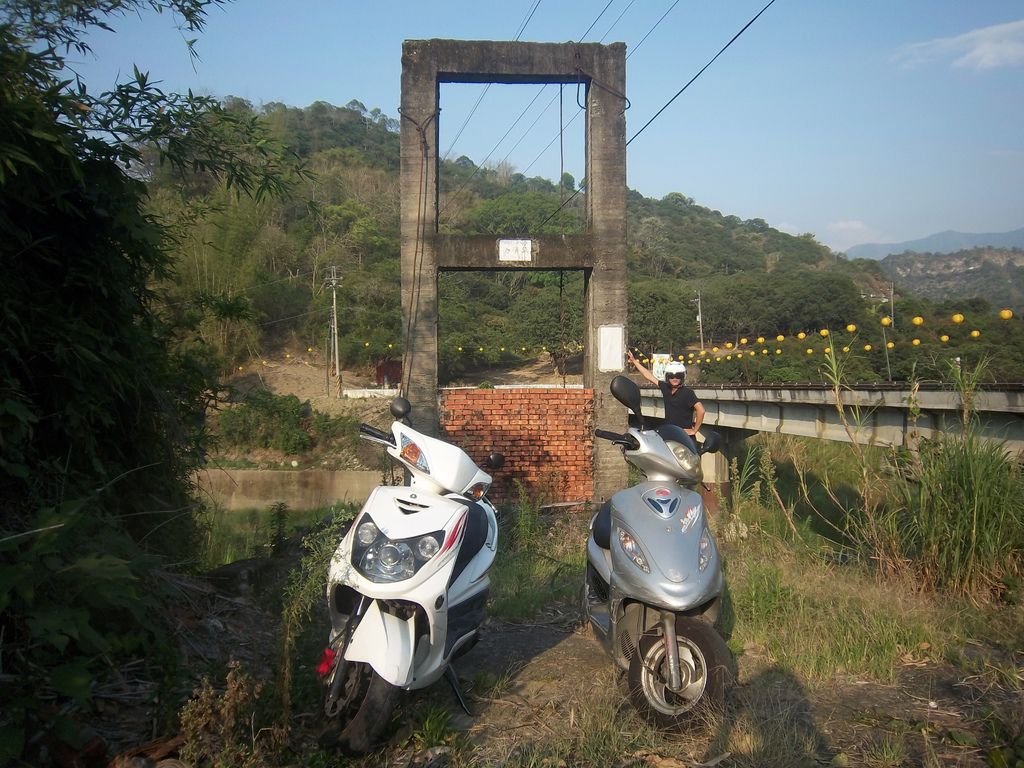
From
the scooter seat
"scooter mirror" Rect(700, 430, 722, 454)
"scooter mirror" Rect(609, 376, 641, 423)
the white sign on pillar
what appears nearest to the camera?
"scooter mirror" Rect(609, 376, 641, 423)

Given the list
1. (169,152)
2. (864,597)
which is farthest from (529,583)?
(169,152)

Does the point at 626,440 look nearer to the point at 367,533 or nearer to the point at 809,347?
the point at 367,533

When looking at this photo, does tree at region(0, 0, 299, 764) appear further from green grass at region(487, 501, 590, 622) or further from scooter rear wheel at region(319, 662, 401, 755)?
green grass at region(487, 501, 590, 622)

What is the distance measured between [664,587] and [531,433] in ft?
27.3

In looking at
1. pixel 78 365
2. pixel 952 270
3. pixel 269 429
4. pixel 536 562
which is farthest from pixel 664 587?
pixel 952 270

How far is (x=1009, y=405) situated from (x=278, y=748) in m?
7.03

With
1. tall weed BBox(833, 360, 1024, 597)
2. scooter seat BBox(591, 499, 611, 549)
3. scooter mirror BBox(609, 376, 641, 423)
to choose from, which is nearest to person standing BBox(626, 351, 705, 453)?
tall weed BBox(833, 360, 1024, 597)

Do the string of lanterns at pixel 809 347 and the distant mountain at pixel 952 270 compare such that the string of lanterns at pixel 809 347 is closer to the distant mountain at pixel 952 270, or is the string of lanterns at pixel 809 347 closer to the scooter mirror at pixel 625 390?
the scooter mirror at pixel 625 390

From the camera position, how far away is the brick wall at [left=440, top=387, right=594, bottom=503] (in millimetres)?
12039

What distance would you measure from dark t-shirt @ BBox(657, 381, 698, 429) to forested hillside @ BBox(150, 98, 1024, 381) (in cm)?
253

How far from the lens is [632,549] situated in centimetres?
412

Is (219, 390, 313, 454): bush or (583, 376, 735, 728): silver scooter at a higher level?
(583, 376, 735, 728): silver scooter

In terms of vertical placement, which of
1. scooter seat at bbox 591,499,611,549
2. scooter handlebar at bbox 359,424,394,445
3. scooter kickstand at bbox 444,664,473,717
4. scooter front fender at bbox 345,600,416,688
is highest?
scooter handlebar at bbox 359,424,394,445

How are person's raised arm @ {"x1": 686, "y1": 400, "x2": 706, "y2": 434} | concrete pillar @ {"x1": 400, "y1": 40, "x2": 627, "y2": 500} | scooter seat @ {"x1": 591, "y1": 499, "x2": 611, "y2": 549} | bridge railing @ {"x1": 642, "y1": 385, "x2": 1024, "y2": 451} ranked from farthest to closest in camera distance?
concrete pillar @ {"x1": 400, "y1": 40, "x2": 627, "y2": 500} → person's raised arm @ {"x1": 686, "y1": 400, "x2": 706, "y2": 434} → bridge railing @ {"x1": 642, "y1": 385, "x2": 1024, "y2": 451} → scooter seat @ {"x1": 591, "y1": 499, "x2": 611, "y2": 549}
